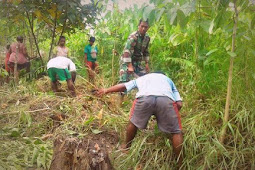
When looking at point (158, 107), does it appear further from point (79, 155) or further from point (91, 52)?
point (91, 52)

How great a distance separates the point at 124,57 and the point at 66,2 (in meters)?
2.53

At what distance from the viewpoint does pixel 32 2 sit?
6.14m

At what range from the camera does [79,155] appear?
2219mm

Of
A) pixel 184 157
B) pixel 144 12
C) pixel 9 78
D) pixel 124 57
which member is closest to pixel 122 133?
pixel 184 157

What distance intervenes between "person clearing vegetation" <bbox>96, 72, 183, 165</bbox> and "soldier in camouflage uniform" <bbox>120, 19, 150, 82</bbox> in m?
1.46

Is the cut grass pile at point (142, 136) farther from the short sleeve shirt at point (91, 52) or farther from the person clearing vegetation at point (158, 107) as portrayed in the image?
the short sleeve shirt at point (91, 52)

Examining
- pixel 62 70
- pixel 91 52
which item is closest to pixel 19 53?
pixel 91 52

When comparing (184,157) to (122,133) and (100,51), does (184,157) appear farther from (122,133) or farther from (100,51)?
(100,51)

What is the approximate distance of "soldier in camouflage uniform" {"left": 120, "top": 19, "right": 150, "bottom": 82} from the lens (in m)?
4.19

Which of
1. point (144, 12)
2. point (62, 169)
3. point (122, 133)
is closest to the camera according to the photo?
point (144, 12)

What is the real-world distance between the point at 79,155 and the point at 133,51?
2476 millimetres

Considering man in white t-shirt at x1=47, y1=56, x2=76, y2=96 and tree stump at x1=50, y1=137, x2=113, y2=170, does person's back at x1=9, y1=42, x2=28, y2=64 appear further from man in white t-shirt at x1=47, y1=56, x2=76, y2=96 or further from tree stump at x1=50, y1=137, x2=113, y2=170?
tree stump at x1=50, y1=137, x2=113, y2=170

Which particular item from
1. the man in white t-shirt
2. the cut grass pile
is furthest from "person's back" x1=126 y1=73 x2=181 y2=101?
the man in white t-shirt

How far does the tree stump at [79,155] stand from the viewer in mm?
2197
